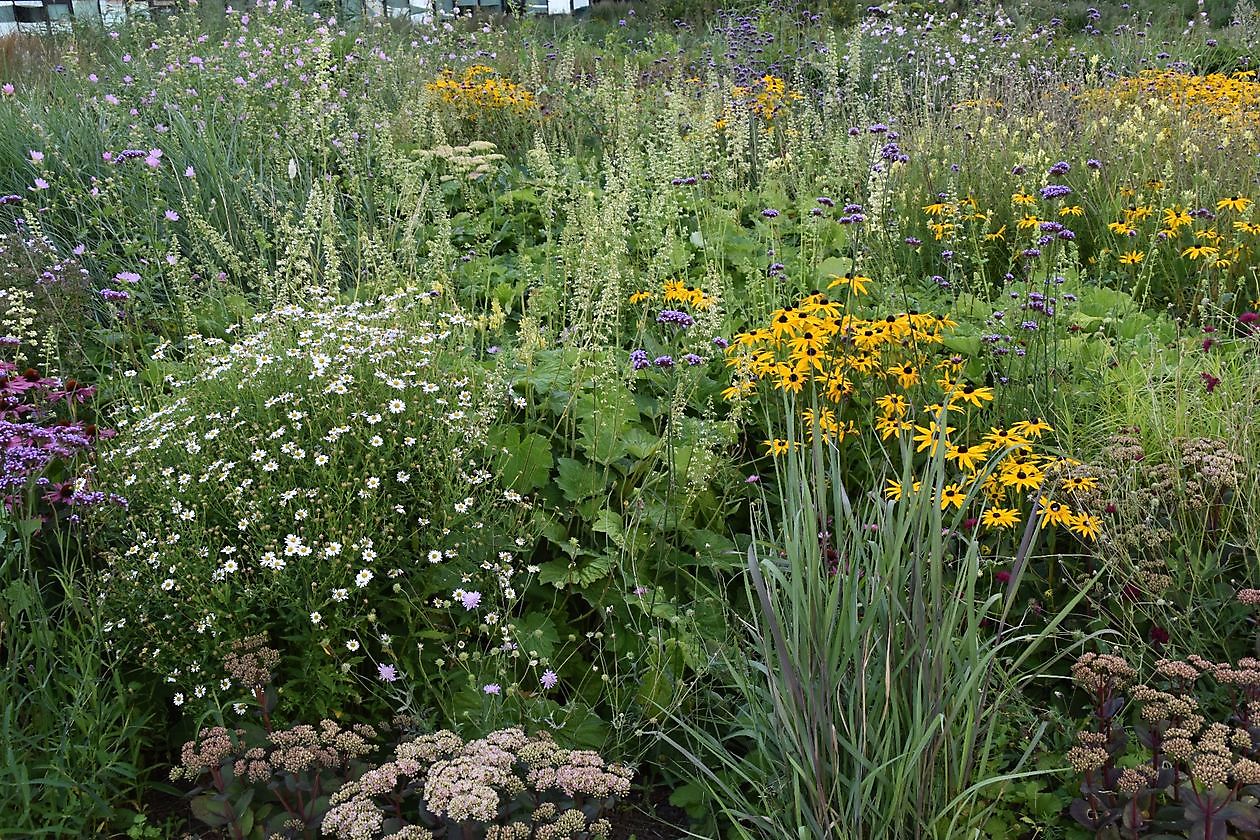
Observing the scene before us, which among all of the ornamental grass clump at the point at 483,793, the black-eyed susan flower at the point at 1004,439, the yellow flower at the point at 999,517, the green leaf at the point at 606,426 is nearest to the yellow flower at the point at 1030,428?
the black-eyed susan flower at the point at 1004,439

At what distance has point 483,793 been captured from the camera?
1.76m

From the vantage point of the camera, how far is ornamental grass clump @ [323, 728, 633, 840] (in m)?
1.77

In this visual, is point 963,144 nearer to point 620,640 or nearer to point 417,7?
point 620,640

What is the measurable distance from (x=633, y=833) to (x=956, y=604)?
878 millimetres

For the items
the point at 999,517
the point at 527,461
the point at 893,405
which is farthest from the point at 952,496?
the point at 527,461

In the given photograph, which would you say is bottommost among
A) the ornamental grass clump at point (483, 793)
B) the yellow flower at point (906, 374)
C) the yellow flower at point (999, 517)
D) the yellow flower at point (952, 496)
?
the ornamental grass clump at point (483, 793)

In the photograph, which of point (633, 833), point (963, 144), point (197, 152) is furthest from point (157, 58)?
point (633, 833)

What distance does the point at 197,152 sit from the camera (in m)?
4.98

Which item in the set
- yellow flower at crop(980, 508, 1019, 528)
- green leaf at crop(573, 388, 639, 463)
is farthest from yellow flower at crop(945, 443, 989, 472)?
green leaf at crop(573, 388, 639, 463)

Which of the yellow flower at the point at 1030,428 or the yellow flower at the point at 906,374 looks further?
the yellow flower at the point at 906,374

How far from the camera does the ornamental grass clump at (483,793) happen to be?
1771 mm

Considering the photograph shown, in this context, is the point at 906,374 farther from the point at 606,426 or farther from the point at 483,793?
the point at 483,793

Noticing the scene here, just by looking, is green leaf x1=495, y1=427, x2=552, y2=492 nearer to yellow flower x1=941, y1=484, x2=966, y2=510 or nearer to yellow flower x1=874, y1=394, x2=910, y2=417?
yellow flower x1=874, y1=394, x2=910, y2=417

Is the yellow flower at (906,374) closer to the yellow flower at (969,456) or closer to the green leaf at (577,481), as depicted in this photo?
the yellow flower at (969,456)
